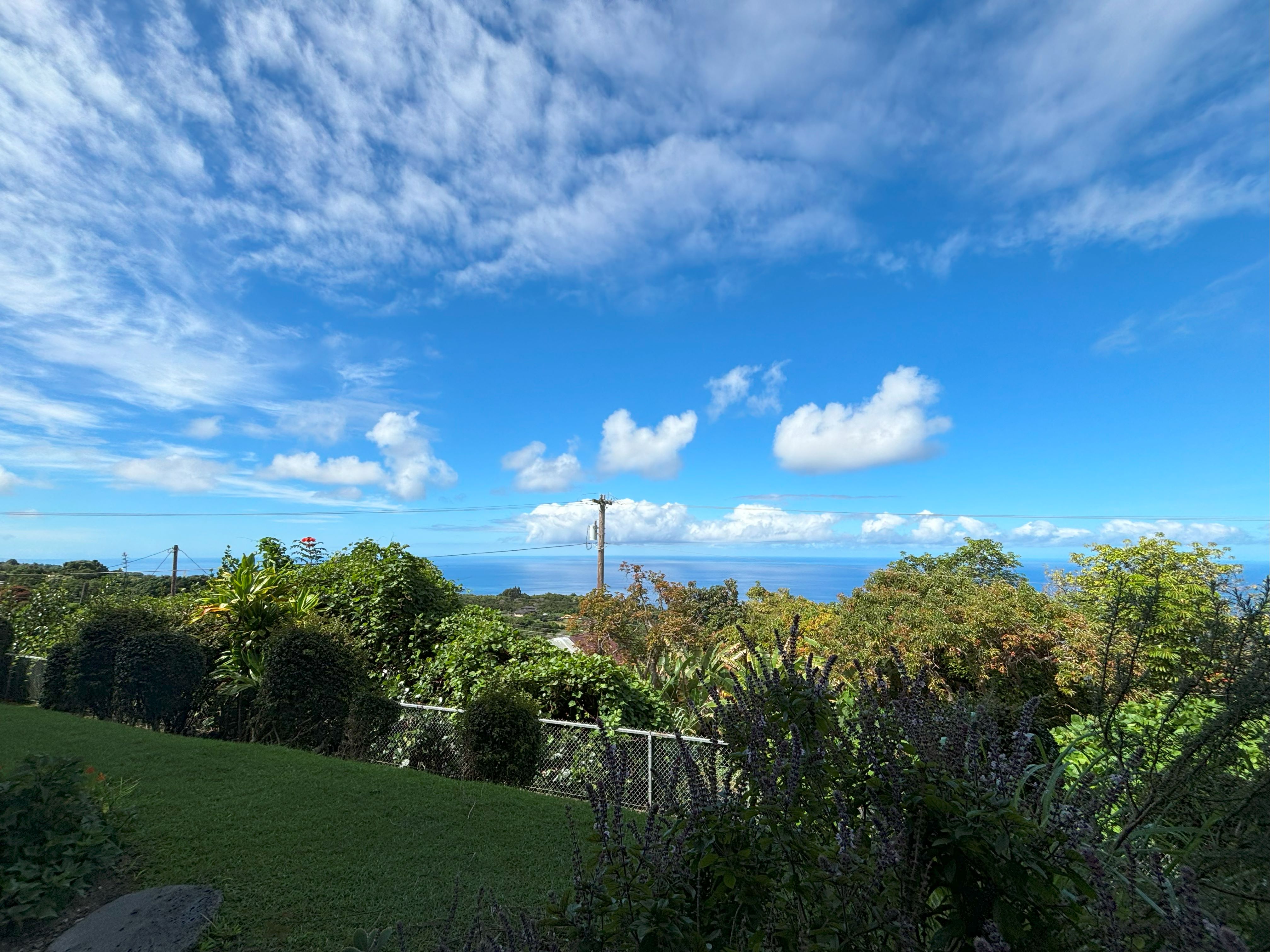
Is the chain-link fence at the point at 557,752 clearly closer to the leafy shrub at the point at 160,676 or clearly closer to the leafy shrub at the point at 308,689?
the leafy shrub at the point at 308,689

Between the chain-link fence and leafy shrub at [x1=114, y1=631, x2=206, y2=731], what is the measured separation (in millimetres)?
3361

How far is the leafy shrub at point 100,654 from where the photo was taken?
9.51 metres

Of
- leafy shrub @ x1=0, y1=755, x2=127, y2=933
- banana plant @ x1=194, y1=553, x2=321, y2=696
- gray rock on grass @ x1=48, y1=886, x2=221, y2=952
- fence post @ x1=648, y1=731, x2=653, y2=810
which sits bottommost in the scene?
fence post @ x1=648, y1=731, x2=653, y2=810

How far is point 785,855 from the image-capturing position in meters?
1.66

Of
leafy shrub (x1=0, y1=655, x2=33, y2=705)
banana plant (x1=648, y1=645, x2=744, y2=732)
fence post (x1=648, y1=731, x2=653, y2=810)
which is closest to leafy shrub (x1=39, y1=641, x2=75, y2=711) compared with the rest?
leafy shrub (x1=0, y1=655, x2=33, y2=705)

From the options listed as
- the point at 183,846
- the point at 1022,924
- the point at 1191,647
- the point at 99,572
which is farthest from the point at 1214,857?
the point at 99,572

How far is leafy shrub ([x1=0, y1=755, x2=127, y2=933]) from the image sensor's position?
3594 millimetres

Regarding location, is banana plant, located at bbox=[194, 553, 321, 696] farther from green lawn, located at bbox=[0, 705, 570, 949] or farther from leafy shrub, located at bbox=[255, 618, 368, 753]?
green lawn, located at bbox=[0, 705, 570, 949]

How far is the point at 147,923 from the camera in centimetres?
353

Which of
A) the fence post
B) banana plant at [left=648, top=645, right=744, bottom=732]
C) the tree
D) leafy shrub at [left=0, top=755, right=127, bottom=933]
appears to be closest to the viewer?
the tree

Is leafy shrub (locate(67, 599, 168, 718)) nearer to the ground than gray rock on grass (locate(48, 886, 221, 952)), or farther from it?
farther from it

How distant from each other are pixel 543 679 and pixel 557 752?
3.47 feet

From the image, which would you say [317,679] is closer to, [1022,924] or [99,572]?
[1022,924]

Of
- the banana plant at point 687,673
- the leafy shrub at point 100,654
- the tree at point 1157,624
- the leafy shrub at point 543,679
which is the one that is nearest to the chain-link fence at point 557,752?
the leafy shrub at point 543,679
